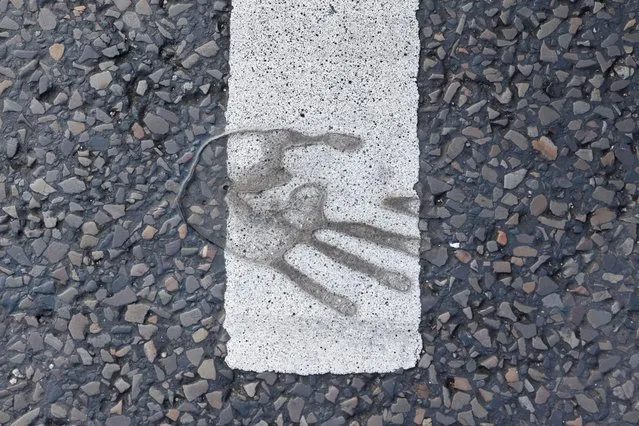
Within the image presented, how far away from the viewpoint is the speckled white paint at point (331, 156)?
2.69 metres

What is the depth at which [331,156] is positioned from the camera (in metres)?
2.75

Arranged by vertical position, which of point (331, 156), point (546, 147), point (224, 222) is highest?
point (546, 147)

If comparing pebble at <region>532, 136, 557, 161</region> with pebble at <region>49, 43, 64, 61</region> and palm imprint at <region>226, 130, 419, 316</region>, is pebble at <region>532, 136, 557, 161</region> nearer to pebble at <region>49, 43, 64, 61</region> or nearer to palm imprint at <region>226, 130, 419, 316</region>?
palm imprint at <region>226, 130, 419, 316</region>

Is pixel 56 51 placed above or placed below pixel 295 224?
above

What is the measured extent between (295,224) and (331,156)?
0.27 metres

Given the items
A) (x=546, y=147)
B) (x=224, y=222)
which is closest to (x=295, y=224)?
(x=224, y=222)

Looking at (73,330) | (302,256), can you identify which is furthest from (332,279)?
(73,330)

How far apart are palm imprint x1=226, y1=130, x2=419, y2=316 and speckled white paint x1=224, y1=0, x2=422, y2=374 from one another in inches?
0.8

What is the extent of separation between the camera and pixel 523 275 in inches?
107

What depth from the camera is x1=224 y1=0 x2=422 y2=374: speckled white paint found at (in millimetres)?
2686

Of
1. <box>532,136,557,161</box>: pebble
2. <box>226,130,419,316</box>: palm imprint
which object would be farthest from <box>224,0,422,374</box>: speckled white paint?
<box>532,136,557,161</box>: pebble

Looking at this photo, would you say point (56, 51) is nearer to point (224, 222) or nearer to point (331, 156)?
point (224, 222)

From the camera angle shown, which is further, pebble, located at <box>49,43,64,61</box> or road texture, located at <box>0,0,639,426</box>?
pebble, located at <box>49,43,64,61</box>

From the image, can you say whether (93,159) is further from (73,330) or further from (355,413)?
(355,413)
